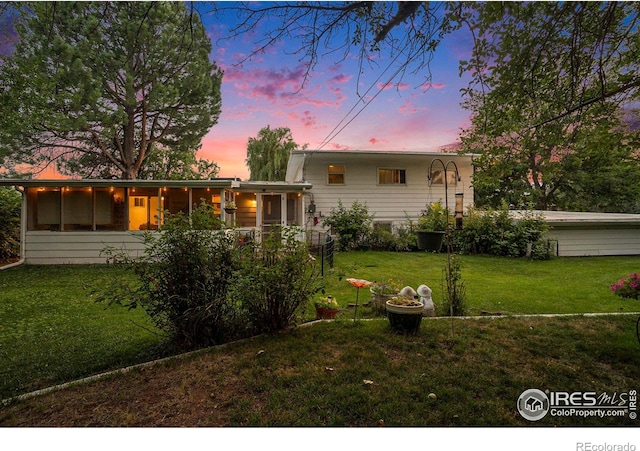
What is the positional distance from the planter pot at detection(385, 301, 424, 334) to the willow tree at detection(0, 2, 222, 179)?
898cm

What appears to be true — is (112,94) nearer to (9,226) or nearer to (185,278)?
(9,226)

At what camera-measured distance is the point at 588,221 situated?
10180mm

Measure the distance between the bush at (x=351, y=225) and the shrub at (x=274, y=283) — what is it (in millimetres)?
7696

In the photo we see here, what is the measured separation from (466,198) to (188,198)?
10517 millimetres

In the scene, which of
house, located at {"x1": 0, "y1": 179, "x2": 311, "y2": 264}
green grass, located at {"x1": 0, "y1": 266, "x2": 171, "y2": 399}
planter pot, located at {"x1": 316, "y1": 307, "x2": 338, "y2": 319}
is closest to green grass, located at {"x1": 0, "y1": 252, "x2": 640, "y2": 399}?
green grass, located at {"x1": 0, "y1": 266, "x2": 171, "y2": 399}

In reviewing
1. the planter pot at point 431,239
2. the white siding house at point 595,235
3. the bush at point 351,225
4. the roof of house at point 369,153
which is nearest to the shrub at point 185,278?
the planter pot at point 431,239

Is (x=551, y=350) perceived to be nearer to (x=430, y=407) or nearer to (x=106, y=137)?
(x=430, y=407)

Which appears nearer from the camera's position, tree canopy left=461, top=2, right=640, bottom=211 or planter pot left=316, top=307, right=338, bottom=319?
tree canopy left=461, top=2, right=640, bottom=211

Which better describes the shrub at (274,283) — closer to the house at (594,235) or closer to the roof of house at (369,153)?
the roof of house at (369,153)

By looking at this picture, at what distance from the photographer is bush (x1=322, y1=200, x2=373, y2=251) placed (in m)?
11.1

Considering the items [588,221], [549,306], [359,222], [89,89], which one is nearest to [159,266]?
[549,306]

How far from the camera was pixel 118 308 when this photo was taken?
4625 mm

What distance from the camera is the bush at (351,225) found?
1106cm

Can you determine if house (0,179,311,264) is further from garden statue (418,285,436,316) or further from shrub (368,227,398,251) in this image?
garden statue (418,285,436,316)
